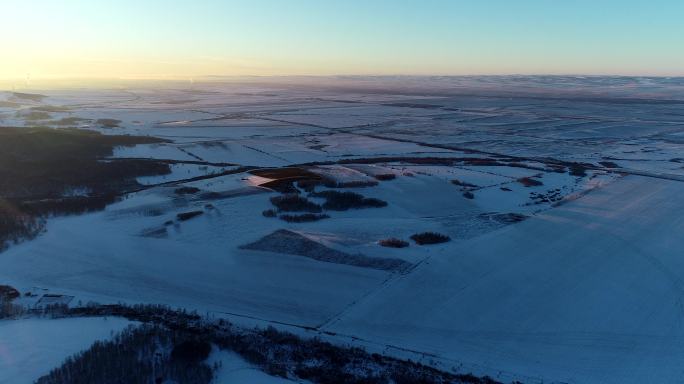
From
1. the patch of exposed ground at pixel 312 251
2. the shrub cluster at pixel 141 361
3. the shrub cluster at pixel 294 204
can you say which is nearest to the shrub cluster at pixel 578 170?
the shrub cluster at pixel 294 204

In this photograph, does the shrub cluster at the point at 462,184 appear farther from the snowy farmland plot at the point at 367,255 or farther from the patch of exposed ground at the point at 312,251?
the patch of exposed ground at the point at 312,251

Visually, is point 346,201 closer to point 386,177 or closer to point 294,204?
point 294,204

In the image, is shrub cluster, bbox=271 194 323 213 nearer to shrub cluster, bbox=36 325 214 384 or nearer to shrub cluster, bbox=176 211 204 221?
shrub cluster, bbox=176 211 204 221

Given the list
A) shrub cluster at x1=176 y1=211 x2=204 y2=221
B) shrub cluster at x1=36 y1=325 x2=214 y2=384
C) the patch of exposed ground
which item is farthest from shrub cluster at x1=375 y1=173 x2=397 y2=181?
shrub cluster at x1=36 y1=325 x2=214 y2=384

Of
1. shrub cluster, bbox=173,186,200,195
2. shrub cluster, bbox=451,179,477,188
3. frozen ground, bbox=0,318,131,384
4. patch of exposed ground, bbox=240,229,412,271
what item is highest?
shrub cluster, bbox=451,179,477,188

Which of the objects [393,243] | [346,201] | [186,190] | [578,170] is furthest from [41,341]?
[578,170]

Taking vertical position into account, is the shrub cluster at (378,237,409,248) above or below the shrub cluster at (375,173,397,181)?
below
